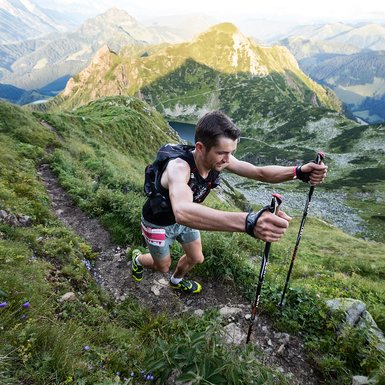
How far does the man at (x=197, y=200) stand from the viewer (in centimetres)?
352

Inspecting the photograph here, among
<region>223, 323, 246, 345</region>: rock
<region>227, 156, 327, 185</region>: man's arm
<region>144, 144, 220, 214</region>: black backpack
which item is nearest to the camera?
<region>144, 144, 220, 214</region>: black backpack

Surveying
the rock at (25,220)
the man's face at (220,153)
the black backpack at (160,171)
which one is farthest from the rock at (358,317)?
the rock at (25,220)

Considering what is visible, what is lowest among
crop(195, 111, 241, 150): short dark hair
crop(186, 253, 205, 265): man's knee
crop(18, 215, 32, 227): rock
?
crop(18, 215, 32, 227): rock

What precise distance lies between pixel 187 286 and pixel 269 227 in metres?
4.51

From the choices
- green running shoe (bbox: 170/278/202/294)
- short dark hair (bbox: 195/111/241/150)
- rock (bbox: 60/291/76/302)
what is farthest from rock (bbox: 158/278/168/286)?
short dark hair (bbox: 195/111/241/150)

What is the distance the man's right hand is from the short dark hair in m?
1.48

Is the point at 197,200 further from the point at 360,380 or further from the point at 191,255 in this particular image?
the point at 360,380

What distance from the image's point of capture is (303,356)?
19.1 ft

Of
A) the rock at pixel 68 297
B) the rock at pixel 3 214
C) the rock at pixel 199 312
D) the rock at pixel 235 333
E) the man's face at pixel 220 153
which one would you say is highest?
the man's face at pixel 220 153

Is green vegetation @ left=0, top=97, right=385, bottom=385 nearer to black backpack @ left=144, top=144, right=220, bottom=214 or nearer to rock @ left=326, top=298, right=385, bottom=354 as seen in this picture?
rock @ left=326, top=298, right=385, bottom=354

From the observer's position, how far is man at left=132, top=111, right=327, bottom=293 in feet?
11.6

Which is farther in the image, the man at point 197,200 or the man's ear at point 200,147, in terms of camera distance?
the man's ear at point 200,147

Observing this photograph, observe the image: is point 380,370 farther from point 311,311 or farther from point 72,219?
point 72,219

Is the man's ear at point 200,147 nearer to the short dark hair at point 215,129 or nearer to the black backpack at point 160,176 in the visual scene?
the short dark hair at point 215,129
